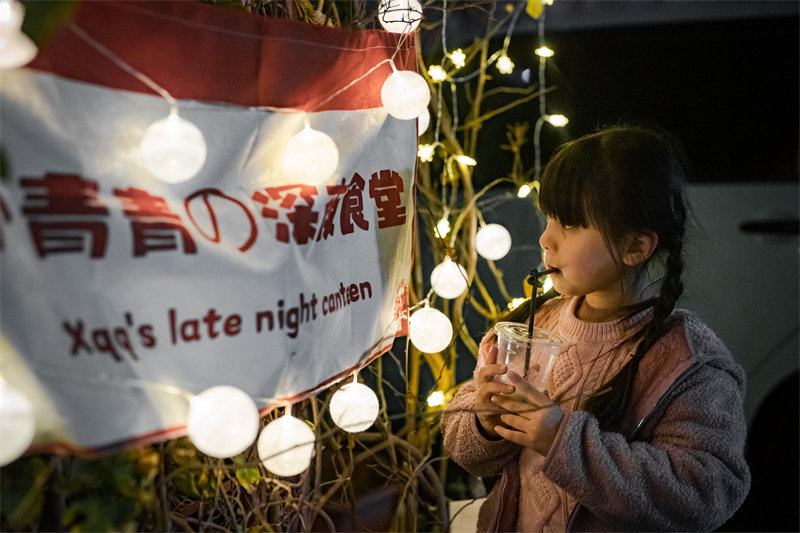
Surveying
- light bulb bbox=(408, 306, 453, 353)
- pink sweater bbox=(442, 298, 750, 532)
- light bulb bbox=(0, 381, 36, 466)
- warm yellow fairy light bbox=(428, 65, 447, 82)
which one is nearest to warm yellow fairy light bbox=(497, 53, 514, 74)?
warm yellow fairy light bbox=(428, 65, 447, 82)

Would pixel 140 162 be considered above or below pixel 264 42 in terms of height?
below

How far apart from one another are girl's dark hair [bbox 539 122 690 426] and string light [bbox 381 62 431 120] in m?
0.40

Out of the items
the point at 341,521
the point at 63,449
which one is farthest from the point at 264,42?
the point at 341,521

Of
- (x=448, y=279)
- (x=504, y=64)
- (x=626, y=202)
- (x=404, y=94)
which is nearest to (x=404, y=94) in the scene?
(x=404, y=94)

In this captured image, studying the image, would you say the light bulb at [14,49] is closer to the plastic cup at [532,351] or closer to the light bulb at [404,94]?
the light bulb at [404,94]

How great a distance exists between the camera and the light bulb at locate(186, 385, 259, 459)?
1.16 metres

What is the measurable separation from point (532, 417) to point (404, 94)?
0.82m

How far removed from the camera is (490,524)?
69.7 inches

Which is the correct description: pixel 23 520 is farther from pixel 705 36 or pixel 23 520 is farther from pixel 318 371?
pixel 705 36

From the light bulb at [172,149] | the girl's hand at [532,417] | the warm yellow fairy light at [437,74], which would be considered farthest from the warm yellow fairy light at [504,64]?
the light bulb at [172,149]

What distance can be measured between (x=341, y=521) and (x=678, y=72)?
2.16 meters

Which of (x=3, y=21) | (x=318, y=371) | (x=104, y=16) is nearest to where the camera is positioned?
(x=3, y=21)

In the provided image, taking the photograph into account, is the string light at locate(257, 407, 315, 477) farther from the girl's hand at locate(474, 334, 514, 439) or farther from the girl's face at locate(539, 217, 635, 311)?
the girl's face at locate(539, 217, 635, 311)

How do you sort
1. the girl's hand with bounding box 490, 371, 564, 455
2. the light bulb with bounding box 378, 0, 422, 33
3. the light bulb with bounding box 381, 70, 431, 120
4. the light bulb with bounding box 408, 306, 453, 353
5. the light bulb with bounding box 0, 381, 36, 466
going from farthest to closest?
the light bulb with bounding box 408, 306, 453, 353
the light bulb with bounding box 378, 0, 422, 33
the light bulb with bounding box 381, 70, 431, 120
the girl's hand with bounding box 490, 371, 564, 455
the light bulb with bounding box 0, 381, 36, 466
